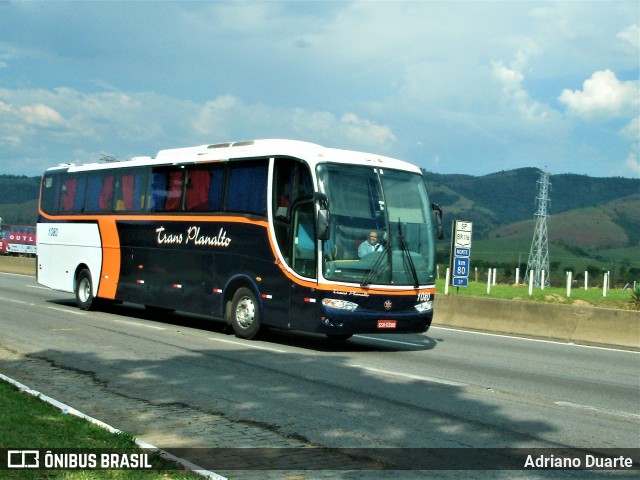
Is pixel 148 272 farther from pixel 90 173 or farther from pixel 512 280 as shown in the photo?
pixel 512 280

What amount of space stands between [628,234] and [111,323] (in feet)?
574

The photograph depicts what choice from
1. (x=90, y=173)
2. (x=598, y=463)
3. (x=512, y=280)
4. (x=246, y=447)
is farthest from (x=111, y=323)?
(x=512, y=280)

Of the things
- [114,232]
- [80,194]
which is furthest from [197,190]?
[80,194]

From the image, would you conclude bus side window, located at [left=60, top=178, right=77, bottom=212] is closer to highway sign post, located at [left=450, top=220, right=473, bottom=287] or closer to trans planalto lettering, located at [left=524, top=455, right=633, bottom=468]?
highway sign post, located at [left=450, top=220, right=473, bottom=287]

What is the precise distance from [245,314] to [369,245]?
10.7 ft

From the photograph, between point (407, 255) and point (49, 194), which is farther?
point (49, 194)

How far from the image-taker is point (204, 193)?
1838 centimetres

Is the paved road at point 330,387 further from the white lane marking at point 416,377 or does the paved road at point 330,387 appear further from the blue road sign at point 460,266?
the blue road sign at point 460,266

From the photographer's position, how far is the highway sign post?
945 inches

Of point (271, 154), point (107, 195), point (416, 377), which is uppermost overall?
point (271, 154)

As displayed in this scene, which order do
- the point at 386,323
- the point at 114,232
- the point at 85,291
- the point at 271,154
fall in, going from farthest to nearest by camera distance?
the point at 85,291 → the point at 114,232 → the point at 271,154 → the point at 386,323

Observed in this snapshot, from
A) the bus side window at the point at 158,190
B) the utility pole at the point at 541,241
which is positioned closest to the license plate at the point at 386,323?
the bus side window at the point at 158,190

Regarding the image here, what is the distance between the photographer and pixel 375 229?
1483 cm

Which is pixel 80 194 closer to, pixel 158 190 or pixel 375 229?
pixel 158 190
